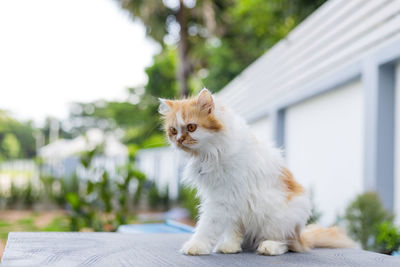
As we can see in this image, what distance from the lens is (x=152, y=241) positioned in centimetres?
194

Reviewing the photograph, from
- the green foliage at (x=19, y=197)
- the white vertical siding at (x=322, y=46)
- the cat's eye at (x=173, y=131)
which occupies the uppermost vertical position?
the white vertical siding at (x=322, y=46)

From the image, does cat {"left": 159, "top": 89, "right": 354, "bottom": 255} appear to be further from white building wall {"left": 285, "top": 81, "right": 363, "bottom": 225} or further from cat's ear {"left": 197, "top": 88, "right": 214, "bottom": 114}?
white building wall {"left": 285, "top": 81, "right": 363, "bottom": 225}

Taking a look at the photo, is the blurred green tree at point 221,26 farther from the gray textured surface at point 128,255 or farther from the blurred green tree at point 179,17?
the gray textured surface at point 128,255

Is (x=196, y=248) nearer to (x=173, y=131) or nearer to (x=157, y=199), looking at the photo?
(x=173, y=131)

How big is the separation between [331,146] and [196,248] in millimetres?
3320

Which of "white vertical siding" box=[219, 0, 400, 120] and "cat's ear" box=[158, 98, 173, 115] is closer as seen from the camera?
"cat's ear" box=[158, 98, 173, 115]

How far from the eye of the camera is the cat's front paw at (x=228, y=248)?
1.72m

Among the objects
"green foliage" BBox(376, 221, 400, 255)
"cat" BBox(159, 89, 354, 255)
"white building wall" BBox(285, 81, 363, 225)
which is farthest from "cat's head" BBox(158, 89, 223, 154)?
"white building wall" BBox(285, 81, 363, 225)

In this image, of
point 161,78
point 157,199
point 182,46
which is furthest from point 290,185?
point 161,78

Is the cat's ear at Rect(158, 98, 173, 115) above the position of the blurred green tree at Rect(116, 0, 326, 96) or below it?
below

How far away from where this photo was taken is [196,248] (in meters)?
1.63

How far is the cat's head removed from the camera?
65.3 inches

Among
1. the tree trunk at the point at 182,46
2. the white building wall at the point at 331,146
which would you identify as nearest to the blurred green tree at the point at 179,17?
the tree trunk at the point at 182,46

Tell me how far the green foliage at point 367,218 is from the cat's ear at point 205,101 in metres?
1.97
